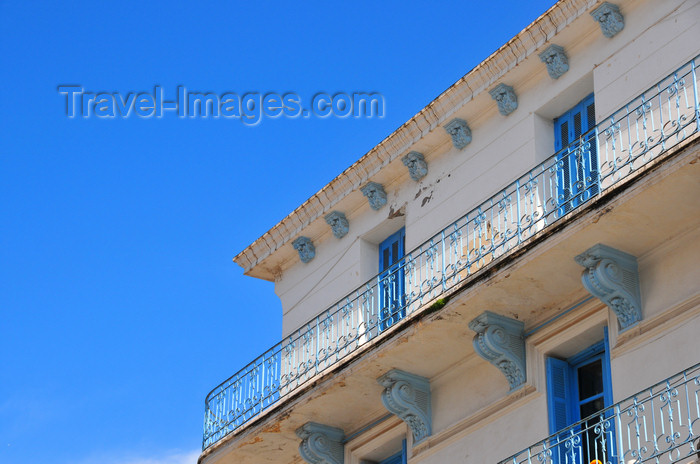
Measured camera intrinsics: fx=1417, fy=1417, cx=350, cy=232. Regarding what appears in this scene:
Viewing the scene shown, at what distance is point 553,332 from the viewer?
1460 cm

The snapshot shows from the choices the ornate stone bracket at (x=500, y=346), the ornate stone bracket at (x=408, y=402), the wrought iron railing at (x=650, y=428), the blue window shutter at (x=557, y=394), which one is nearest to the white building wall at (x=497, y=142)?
the ornate stone bracket at (x=500, y=346)

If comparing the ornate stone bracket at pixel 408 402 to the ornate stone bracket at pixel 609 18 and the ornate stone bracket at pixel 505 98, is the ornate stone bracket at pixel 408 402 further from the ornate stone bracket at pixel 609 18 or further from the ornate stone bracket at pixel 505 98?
the ornate stone bracket at pixel 609 18

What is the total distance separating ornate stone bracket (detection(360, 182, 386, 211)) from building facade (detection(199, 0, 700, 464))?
0.09 feet

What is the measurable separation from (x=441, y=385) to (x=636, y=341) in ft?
9.92

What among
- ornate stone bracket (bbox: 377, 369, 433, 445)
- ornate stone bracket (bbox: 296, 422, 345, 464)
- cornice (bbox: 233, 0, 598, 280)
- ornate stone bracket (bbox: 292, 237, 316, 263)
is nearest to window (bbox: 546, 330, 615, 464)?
ornate stone bracket (bbox: 377, 369, 433, 445)

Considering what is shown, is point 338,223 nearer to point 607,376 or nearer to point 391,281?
point 391,281

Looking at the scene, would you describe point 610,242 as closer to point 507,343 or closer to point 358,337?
point 507,343

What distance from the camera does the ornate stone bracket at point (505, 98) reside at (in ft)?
54.6

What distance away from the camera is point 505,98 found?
54.7ft

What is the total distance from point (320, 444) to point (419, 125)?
4.08 m

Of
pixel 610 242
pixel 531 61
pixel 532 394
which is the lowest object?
pixel 532 394

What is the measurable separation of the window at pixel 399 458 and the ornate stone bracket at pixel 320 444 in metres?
0.62

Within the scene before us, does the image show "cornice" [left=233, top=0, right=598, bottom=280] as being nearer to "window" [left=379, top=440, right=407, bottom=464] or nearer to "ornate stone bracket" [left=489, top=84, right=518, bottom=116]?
"ornate stone bracket" [left=489, top=84, right=518, bottom=116]

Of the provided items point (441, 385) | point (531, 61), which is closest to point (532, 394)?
point (441, 385)
